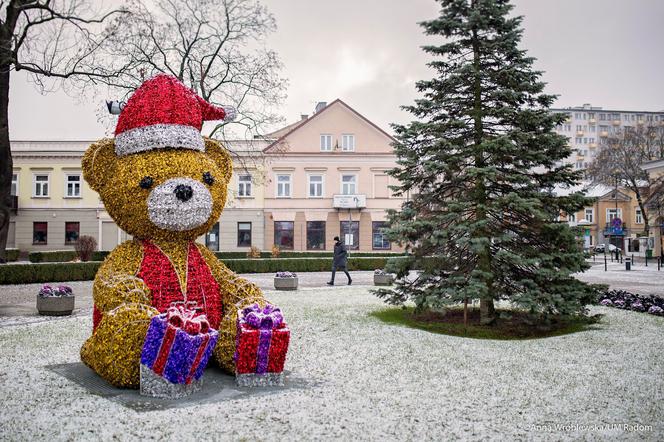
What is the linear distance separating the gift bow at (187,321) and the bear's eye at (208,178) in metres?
1.50

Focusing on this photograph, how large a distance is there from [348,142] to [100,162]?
28.4m

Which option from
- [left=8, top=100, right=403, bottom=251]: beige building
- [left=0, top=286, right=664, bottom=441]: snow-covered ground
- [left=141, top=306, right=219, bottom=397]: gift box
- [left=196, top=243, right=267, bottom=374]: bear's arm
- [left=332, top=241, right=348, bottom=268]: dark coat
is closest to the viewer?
[left=0, top=286, right=664, bottom=441]: snow-covered ground

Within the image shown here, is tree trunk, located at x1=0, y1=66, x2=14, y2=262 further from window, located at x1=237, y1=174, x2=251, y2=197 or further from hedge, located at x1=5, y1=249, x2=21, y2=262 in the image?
window, located at x1=237, y1=174, x2=251, y2=197

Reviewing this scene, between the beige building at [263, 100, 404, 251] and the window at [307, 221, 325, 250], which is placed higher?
the beige building at [263, 100, 404, 251]

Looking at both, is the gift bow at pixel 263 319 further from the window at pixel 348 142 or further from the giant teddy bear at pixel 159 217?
the window at pixel 348 142

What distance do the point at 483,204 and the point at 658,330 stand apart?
3.91 metres

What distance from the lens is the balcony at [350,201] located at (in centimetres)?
3312

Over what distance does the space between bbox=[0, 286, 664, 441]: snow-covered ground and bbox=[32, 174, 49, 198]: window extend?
28097 millimetres

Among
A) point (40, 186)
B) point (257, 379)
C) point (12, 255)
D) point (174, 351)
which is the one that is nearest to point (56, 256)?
point (12, 255)

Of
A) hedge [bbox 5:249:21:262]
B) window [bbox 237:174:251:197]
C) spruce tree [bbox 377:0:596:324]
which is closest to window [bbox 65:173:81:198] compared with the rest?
hedge [bbox 5:249:21:262]

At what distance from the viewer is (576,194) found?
9.18 m

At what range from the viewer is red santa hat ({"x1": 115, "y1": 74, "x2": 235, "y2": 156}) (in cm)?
584

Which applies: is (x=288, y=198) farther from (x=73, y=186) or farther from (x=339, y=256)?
(x=339, y=256)

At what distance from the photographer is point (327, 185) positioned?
33.8 metres
